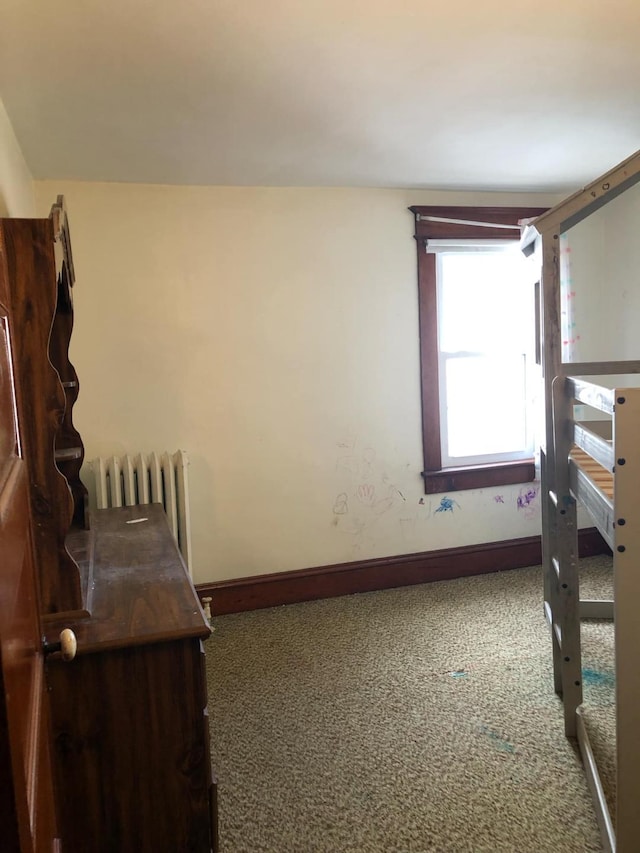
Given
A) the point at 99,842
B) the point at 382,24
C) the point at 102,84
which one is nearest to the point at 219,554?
the point at 99,842

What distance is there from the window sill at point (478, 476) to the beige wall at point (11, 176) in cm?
241

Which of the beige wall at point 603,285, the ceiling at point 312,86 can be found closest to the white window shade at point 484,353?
the beige wall at point 603,285

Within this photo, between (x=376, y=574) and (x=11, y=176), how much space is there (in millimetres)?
2606

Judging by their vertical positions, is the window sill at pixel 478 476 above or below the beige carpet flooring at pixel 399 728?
above

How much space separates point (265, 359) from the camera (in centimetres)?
338

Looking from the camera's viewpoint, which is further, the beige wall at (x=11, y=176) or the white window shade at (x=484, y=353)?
the white window shade at (x=484, y=353)

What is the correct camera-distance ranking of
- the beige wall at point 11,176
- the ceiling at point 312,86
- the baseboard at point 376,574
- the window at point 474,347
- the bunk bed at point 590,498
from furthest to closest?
1. the window at point 474,347
2. the baseboard at point 376,574
3. the beige wall at point 11,176
4. the ceiling at point 312,86
5. the bunk bed at point 590,498

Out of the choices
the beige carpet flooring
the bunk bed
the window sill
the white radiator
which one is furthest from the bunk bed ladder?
the white radiator

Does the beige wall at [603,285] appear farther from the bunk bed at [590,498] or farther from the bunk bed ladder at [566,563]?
the bunk bed ladder at [566,563]

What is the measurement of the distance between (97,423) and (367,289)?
5.16 feet

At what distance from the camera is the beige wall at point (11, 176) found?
212 centimetres

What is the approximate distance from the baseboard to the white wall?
0.21ft

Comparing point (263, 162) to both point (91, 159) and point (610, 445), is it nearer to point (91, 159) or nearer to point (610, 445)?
point (91, 159)

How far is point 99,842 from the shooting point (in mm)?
1514
